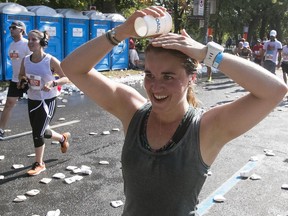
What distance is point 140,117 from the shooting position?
2129 millimetres

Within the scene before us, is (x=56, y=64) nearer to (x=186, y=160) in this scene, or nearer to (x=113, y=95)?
(x=113, y=95)

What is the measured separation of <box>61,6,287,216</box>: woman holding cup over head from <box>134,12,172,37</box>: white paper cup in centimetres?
3

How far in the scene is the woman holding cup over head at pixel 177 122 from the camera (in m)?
1.87

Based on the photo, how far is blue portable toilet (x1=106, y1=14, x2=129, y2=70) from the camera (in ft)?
58.6

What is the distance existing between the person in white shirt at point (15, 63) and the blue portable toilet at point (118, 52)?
9525 millimetres

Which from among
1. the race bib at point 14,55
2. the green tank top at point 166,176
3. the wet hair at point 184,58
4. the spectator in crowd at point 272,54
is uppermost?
the wet hair at point 184,58

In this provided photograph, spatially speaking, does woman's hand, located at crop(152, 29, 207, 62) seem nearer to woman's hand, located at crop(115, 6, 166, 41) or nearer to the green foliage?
woman's hand, located at crop(115, 6, 166, 41)

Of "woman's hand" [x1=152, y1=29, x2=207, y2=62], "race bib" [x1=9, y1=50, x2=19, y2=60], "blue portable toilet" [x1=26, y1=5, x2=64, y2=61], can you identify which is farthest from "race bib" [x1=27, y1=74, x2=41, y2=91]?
"blue portable toilet" [x1=26, y1=5, x2=64, y2=61]

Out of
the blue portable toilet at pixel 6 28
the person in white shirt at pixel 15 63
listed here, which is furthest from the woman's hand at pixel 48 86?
the blue portable toilet at pixel 6 28

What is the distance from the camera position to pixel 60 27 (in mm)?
15320

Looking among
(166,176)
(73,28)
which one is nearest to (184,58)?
(166,176)

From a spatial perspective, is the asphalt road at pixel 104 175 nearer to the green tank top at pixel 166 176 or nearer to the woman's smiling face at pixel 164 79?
the green tank top at pixel 166 176

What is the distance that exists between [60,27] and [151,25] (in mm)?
14068

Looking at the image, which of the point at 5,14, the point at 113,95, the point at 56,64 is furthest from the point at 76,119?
the point at 113,95
